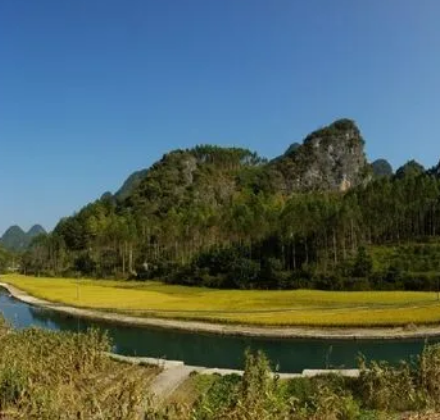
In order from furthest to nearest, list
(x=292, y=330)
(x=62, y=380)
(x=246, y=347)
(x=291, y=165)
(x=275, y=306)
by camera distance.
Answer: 1. (x=291, y=165)
2. (x=275, y=306)
3. (x=292, y=330)
4. (x=246, y=347)
5. (x=62, y=380)

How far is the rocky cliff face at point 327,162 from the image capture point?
16612 cm

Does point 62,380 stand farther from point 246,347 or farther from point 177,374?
point 246,347

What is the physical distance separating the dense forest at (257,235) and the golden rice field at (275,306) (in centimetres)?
950

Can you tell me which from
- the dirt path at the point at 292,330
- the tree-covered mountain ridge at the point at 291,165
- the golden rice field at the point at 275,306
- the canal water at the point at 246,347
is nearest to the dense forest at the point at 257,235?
the tree-covered mountain ridge at the point at 291,165

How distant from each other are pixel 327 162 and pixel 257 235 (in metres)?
87.9

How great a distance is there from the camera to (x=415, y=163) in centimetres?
15650

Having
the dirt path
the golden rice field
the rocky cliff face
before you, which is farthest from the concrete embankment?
the rocky cliff face

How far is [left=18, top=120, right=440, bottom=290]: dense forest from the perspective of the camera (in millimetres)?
73062

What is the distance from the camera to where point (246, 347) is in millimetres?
37031

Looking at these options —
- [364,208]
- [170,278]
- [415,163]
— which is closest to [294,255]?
[364,208]

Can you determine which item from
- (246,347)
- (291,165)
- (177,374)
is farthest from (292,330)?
(291,165)

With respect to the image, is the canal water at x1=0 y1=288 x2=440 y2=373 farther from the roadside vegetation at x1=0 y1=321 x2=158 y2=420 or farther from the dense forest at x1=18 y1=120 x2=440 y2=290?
the dense forest at x1=18 y1=120 x2=440 y2=290

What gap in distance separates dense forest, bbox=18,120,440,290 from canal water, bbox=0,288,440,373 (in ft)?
95.8

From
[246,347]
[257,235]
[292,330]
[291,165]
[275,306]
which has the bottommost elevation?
[246,347]
